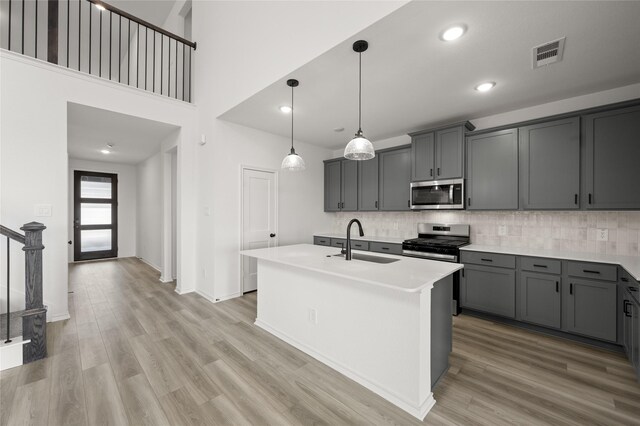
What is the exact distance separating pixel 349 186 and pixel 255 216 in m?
1.88

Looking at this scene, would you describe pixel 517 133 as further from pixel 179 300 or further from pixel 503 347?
pixel 179 300

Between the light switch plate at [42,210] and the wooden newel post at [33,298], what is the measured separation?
866 millimetres

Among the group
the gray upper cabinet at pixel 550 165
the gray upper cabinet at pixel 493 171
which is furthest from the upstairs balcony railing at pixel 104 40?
the gray upper cabinet at pixel 550 165

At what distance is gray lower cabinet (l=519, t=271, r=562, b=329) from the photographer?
278 cm

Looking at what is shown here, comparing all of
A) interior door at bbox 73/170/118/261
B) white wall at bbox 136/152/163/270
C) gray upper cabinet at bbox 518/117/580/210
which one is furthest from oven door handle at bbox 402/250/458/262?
interior door at bbox 73/170/118/261

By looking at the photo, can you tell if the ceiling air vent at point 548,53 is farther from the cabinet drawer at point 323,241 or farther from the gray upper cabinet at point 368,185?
the cabinet drawer at point 323,241

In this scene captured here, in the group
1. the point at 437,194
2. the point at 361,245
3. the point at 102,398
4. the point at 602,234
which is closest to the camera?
the point at 102,398

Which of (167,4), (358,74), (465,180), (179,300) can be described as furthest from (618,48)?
(167,4)

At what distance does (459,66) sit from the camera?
2.45 metres

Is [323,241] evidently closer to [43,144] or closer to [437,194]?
[437,194]

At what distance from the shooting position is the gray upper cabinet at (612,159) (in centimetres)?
258

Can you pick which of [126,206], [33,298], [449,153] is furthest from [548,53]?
[126,206]

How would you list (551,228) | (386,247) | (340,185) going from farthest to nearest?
(340,185)
(386,247)
(551,228)

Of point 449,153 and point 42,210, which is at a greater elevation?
point 449,153
